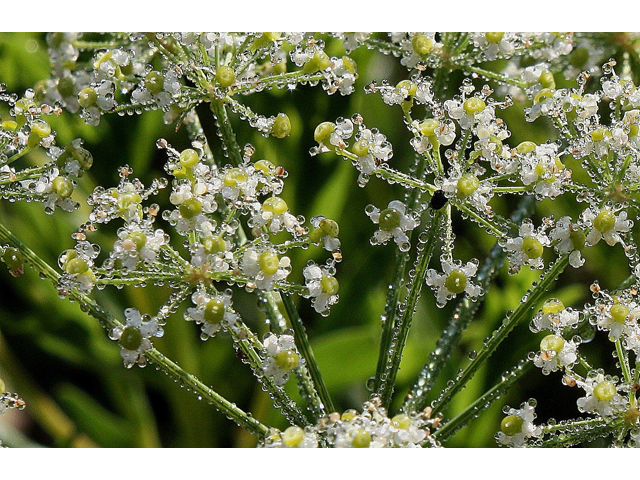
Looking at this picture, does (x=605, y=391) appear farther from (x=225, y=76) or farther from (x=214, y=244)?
(x=225, y=76)

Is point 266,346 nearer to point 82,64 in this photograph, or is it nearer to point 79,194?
point 82,64

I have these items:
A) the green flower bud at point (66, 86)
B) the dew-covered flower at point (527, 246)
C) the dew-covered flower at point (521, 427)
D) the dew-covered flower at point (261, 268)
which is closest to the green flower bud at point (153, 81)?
the green flower bud at point (66, 86)

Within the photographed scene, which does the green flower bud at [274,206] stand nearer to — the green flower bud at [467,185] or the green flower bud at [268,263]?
the green flower bud at [268,263]

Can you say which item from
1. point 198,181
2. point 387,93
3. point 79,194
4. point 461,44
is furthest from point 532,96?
point 79,194

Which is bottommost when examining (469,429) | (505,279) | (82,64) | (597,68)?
(469,429)

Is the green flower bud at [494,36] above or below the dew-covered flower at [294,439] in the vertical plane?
above

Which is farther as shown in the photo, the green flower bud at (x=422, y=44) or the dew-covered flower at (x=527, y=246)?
the green flower bud at (x=422, y=44)

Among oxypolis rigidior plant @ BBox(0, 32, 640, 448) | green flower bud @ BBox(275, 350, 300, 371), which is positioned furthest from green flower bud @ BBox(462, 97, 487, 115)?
green flower bud @ BBox(275, 350, 300, 371)
